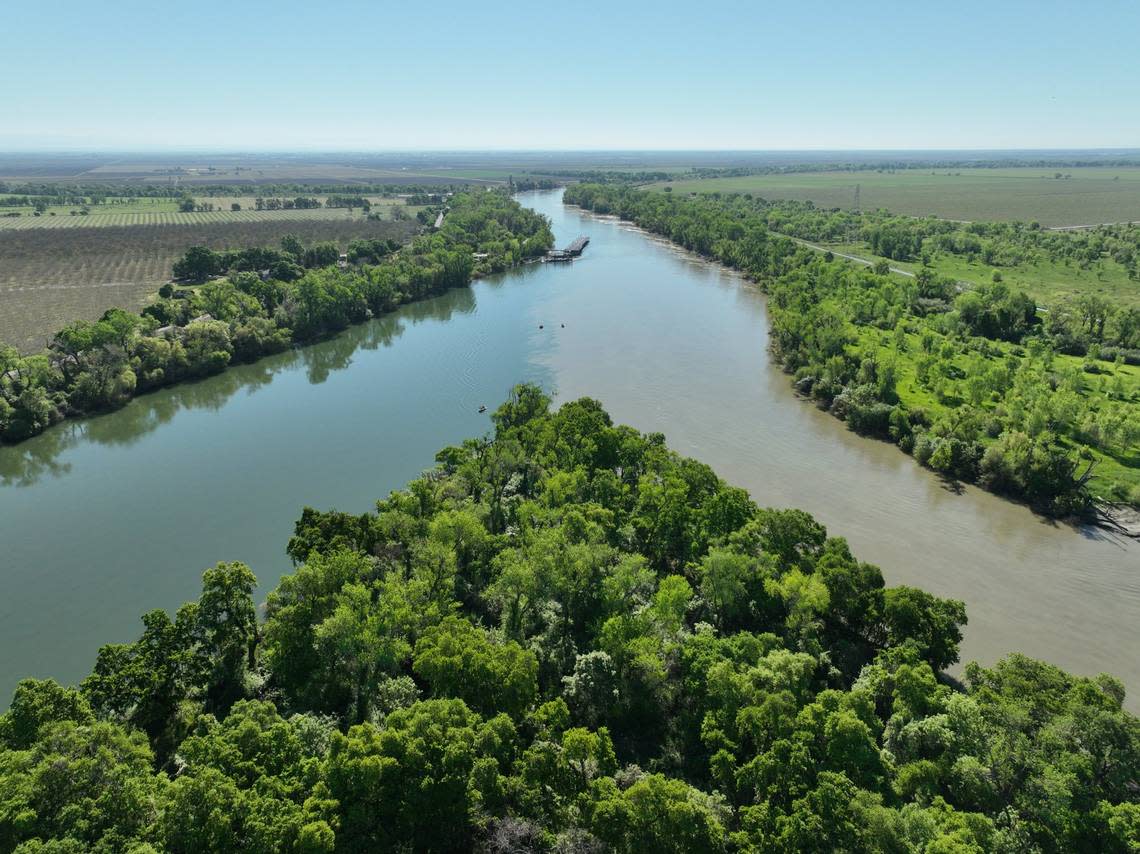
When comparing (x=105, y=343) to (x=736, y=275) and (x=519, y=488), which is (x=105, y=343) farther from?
(x=736, y=275)

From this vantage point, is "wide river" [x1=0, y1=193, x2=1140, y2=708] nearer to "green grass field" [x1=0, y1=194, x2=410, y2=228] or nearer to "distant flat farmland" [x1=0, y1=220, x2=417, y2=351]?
"distant flat farmland" [x1=0, y1=220, x2=417, y2=351]

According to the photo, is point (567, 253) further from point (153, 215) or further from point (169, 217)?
point (153, 215)

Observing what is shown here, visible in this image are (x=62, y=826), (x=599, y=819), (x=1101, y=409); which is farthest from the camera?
(x=1101, y=409)

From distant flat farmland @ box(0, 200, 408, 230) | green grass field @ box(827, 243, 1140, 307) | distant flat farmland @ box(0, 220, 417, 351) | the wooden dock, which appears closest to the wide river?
distant flat farmland @ box(0, 220, 417, 351)

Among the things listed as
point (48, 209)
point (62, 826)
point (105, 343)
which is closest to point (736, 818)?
point (62, 826)

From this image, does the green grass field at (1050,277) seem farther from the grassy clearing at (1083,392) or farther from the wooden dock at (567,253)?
the wooden dock at (567,253)

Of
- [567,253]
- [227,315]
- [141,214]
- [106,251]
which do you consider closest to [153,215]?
[141,214]
